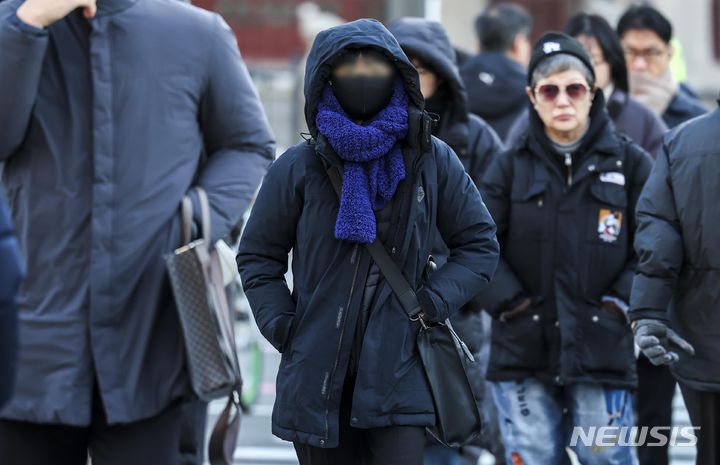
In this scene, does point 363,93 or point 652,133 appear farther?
point 652,133

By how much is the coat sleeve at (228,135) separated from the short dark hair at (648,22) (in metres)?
3.65

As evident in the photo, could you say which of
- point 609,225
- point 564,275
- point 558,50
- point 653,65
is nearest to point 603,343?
point 564,275

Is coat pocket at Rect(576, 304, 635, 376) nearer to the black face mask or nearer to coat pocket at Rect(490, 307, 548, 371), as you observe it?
coat pocket at Rect(490, 307, 548, 371)

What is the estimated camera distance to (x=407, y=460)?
4816 millimetres

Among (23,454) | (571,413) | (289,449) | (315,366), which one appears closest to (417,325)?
(315,366)

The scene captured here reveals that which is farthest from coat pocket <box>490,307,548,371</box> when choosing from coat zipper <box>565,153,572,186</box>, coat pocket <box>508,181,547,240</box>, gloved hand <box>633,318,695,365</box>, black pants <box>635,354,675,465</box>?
black pants <box>635,354,675,465</box>

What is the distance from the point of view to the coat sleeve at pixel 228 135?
5180 millimetres

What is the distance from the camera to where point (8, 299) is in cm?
326

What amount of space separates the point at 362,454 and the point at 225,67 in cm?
132

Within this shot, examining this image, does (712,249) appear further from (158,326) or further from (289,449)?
(289,449)

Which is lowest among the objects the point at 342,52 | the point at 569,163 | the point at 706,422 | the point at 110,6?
the point at 706,422

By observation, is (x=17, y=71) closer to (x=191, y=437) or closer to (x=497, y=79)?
(x=191, y=437)

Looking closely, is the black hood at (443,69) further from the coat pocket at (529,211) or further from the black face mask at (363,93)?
the black face mask at (363,93)

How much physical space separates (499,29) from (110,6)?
4.72 metres
